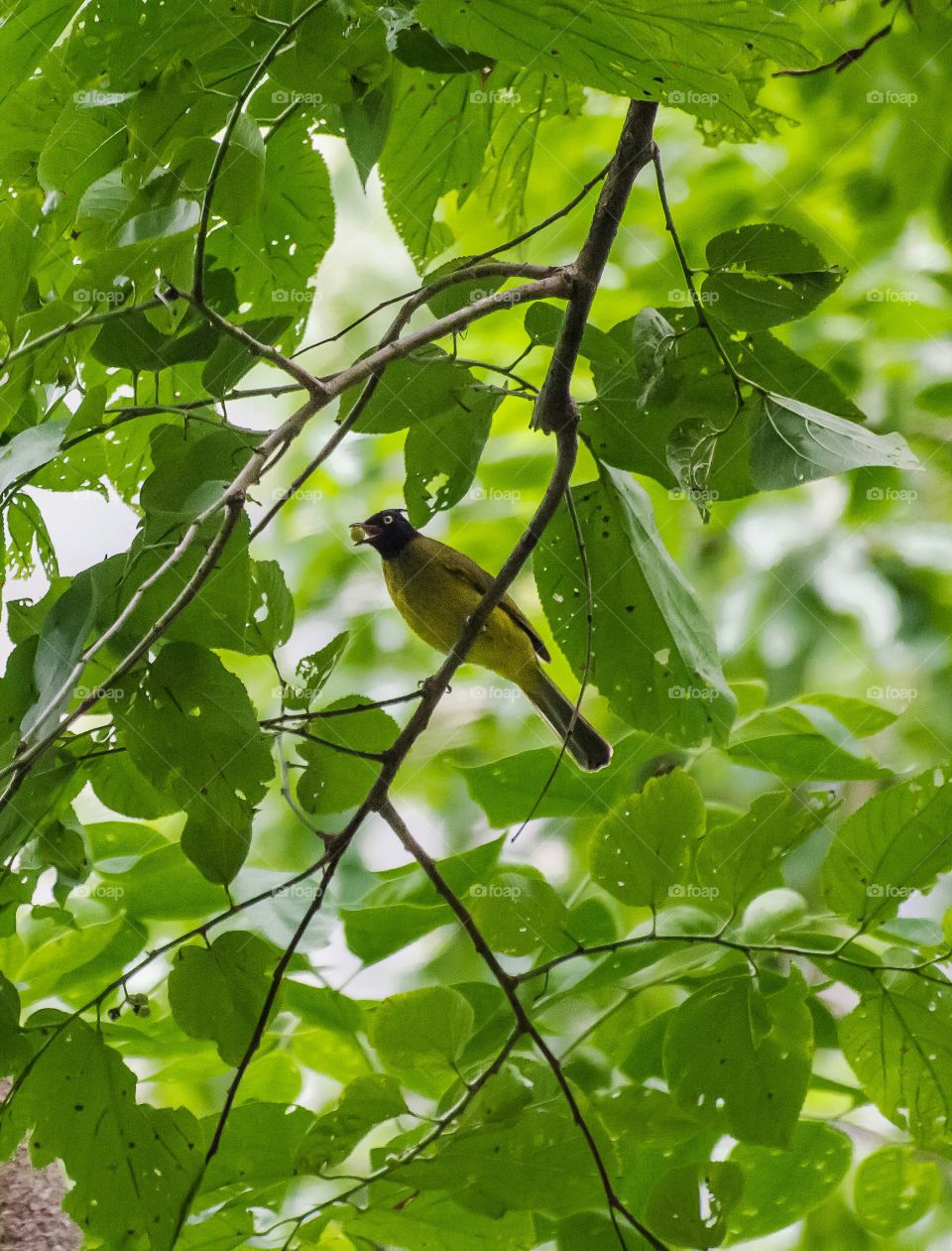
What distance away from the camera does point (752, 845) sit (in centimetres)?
96

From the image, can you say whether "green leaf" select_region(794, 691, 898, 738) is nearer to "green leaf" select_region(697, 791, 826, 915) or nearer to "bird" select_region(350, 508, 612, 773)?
"green leaf" select_region(697, 791, 826, 915)

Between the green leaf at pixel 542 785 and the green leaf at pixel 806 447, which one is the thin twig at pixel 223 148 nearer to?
the green leaf at pixel 806 447

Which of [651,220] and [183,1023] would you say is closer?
[183,1023]

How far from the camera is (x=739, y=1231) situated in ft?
3.64

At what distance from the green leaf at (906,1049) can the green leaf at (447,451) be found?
584 millimetres

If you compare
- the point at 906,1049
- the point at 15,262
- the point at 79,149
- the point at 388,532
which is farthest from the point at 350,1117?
the point at 388,532

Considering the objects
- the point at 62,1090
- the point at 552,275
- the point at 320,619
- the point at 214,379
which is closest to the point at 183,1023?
the point at 62,1090

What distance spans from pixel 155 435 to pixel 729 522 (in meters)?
1.61

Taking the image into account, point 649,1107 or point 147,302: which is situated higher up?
point 147,302

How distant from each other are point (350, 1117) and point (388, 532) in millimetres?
1499

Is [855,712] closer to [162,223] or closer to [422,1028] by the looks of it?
[422,1028]

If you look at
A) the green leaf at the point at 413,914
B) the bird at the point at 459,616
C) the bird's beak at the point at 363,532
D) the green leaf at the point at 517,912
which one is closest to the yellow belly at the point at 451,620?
the bird at the point at 459,616

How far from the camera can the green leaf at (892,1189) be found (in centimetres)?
114

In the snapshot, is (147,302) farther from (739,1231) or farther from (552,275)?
(739,1231)
